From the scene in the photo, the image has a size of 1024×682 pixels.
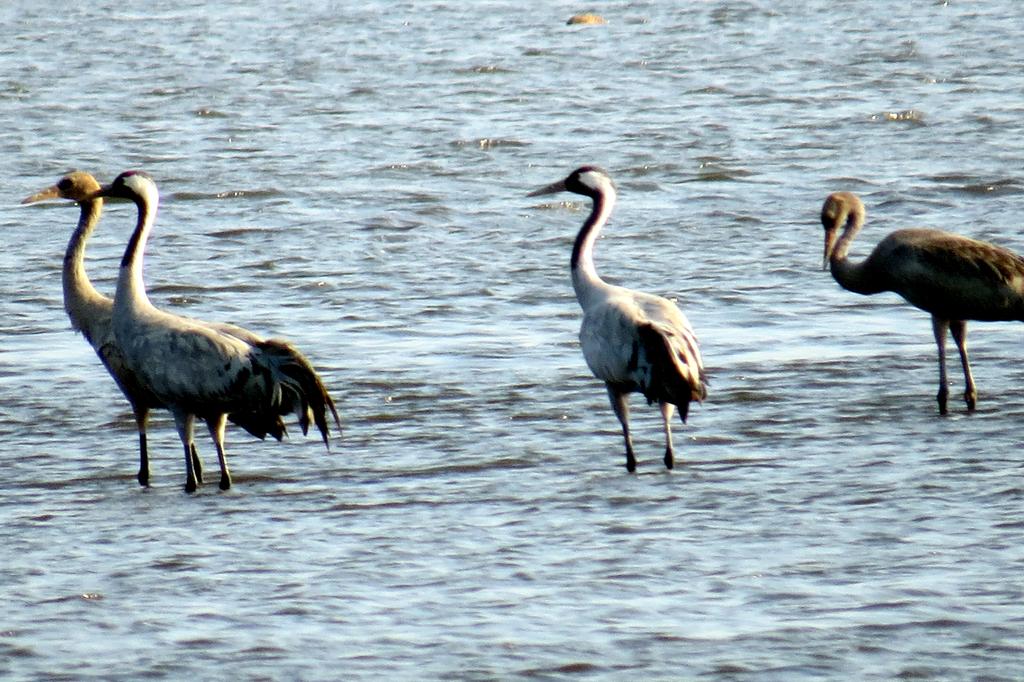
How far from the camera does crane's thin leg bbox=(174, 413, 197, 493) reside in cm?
908

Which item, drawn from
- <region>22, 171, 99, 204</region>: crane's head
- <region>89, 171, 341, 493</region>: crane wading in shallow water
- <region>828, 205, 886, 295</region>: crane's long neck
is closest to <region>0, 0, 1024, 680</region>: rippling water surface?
<region>89, 171, 341, 493</region>: crane wading in shallow water

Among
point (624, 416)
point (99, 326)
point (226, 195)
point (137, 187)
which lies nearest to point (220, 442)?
point (99, 326)

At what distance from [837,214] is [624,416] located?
2.33m

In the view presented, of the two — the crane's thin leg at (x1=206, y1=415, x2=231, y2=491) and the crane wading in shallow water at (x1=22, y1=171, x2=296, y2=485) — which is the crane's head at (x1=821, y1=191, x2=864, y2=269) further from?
the crane's thin leg at (x1=206, y1=415, x2=231, y2=491)

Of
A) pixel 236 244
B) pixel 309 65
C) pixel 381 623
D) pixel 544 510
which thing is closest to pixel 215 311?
pixel 236 244

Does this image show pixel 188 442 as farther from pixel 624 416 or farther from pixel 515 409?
pixel 515 409

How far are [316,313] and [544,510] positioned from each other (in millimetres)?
5155

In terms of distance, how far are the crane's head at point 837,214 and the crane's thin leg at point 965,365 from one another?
31.9 inches

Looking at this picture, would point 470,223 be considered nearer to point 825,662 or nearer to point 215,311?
point 215,311

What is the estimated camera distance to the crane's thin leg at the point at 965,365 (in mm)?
10227

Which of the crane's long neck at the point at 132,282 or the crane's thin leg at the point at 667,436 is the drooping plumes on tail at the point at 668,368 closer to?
the crane's thin leg at the point at 667,436

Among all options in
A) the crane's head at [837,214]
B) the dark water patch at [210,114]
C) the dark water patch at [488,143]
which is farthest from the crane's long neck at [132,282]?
the dark water patch at [210,114]

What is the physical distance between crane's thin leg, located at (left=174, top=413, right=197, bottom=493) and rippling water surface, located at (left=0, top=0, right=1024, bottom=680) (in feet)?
0.63

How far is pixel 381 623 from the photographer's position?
22.9ft
